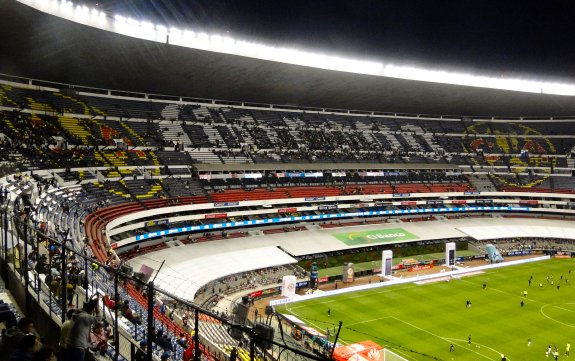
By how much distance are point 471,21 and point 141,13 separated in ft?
117

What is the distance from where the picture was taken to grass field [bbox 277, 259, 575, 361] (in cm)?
3453

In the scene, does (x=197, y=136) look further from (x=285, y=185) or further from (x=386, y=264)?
(x=386, y=264)

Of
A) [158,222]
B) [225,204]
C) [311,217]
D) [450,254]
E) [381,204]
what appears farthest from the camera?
[381,204]

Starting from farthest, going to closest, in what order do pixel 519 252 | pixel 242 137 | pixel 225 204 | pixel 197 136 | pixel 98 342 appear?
pixel 519 252 → pixel 242 137 → pixel 197 136 → pixel 225 204 → pixel 98 342

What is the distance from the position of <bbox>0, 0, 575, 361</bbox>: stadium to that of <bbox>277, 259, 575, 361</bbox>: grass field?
0.87 feet

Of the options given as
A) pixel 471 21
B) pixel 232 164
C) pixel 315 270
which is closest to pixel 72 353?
pixel 315 270

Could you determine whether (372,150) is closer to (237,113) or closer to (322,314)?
(237,113)

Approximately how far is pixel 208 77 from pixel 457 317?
1454 inches

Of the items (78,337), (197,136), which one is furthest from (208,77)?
(78,337)

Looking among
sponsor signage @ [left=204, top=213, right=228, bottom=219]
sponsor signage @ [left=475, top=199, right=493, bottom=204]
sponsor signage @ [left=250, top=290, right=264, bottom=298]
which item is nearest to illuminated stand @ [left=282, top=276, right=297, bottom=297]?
sponsor signage @ [left=250, top=290, right=264, bottom=298]

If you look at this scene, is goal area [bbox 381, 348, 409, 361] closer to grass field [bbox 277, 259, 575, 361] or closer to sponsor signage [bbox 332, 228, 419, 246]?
grass field [bbox 277, 259, 575, 361]

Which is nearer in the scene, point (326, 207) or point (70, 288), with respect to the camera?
point (70, 288)

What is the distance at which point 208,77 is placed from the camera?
5491 centimetres

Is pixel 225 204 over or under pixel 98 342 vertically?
under
